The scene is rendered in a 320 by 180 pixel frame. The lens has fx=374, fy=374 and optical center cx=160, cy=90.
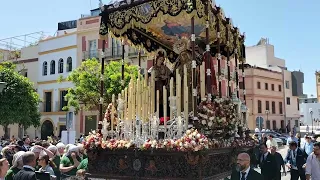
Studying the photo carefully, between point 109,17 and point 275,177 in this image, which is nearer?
point 275,177

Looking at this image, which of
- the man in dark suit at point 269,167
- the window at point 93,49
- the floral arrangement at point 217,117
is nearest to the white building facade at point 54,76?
the window at point 93,49

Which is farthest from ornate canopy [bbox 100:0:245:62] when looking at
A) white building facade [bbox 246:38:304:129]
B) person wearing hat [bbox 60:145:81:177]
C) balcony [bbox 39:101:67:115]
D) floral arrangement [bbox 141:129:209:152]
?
white building facade [bbox 246:38:304:129]

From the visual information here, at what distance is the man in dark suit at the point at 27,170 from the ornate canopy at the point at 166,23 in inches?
201

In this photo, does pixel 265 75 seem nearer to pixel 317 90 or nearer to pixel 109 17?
pixel 317 90

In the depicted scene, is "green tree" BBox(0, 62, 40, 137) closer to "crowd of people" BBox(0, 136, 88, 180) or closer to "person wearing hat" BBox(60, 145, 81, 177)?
"crowd of people" BBox(0, 136, 88, 180)

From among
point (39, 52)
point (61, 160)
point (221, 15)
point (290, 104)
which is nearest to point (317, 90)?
point (290, 104)

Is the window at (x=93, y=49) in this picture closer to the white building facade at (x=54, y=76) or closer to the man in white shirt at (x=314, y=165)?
the white building facade at (x=54, y=76)

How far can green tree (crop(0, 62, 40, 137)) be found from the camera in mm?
26406

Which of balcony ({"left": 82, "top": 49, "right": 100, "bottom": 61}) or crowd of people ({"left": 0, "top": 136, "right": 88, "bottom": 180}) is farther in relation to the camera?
balcony ({"left": 82, "top": 49, "right": 100, "bottom": 61})

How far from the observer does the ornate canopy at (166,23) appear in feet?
29.2

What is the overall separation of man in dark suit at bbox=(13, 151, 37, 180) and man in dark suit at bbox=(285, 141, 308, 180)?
6.82 m

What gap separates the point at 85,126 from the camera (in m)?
31.9

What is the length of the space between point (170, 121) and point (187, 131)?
80 centimetres

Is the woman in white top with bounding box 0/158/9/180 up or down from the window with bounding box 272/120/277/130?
up
